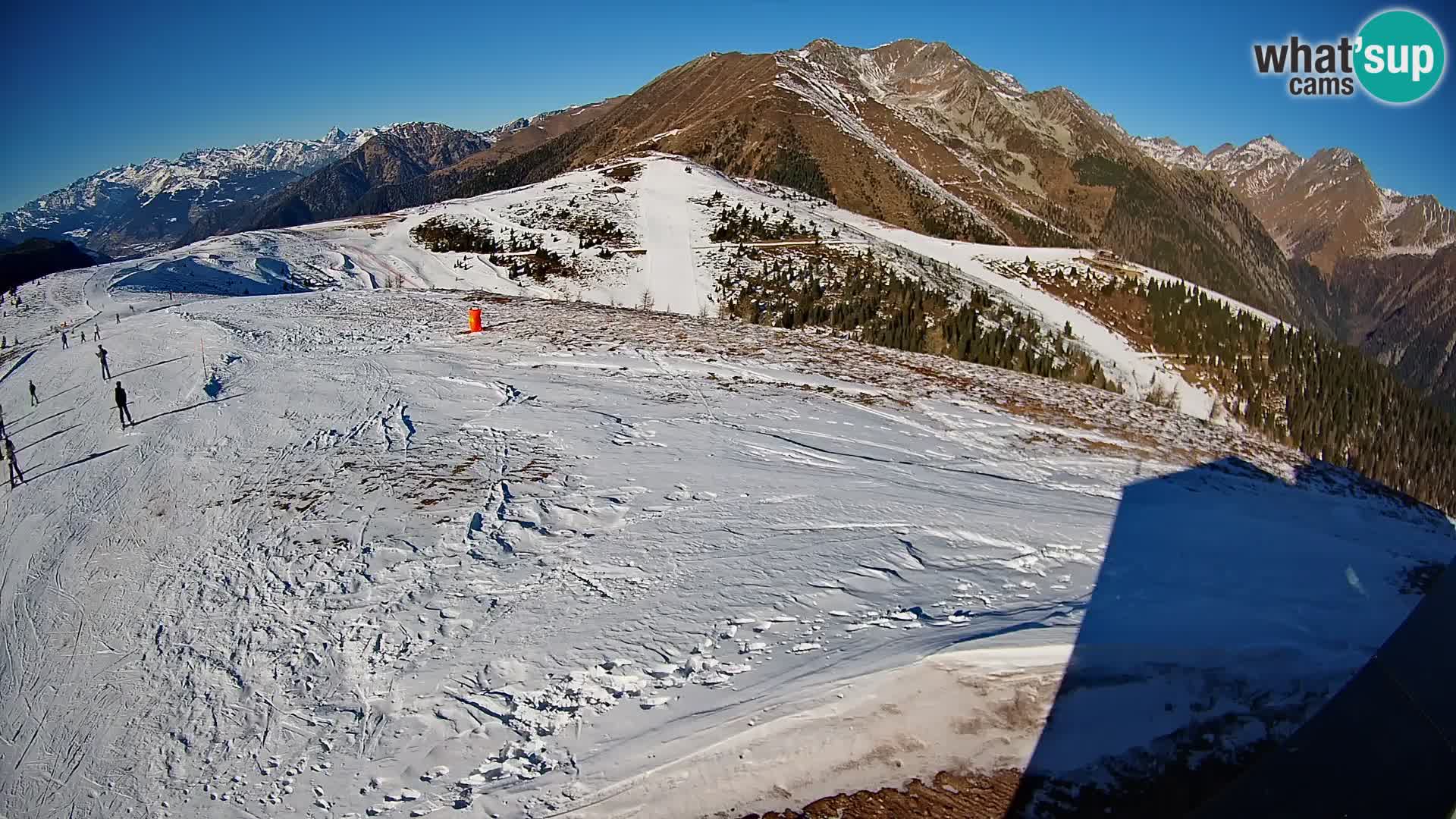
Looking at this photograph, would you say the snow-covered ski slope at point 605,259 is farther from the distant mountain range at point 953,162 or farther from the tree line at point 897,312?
the distant mountain range at point 953,162

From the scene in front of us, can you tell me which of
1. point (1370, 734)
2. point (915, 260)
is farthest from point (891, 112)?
point (1370, 734)

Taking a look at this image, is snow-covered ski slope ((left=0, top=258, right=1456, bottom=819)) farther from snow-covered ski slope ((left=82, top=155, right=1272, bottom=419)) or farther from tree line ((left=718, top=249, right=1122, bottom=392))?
snow-covered ski slope ((left=82, top=155, right=1272, bottom=419))

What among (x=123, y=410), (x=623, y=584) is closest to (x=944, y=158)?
(x=123, y=410)

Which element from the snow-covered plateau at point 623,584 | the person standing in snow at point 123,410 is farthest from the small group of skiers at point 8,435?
the snow-covered plateau at point 623,584

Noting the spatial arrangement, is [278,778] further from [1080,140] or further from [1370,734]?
[1080,140]

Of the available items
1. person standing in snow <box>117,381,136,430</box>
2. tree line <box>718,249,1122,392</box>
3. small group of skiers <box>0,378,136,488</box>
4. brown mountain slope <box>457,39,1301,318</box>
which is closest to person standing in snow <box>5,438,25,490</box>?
small group of skiers <box>0,378,136,488</box>

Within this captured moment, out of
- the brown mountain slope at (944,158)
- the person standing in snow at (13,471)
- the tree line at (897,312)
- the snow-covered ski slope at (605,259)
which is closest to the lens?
the person standing in snow at (13,471)

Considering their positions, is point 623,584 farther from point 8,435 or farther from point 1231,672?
point 8,435
